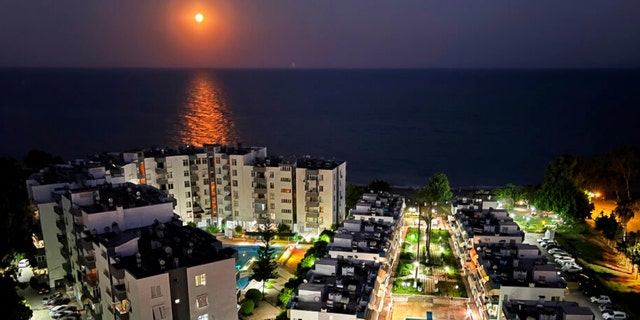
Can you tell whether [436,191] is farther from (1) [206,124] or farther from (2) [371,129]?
(1) [206,124]

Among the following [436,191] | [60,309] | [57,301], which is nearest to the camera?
[60,309]

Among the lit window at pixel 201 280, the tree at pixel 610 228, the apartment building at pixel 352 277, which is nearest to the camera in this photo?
the lit window at pixel 201 280

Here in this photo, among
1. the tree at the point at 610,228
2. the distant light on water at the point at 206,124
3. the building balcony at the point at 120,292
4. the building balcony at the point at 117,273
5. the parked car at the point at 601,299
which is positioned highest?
the distant light on water at the point at 206,124

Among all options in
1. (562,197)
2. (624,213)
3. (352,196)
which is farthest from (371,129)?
(624,213)

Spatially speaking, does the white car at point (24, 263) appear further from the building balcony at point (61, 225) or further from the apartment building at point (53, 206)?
the building balcony at point (61, 225)

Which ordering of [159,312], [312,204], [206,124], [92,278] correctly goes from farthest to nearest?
[206,124] < [312,204] < [92,278] < [159,312]

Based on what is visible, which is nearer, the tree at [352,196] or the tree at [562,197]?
the tree at [562,197]

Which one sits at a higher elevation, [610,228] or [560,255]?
[610,228]

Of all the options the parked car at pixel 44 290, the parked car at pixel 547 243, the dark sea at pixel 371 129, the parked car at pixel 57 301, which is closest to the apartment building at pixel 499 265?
the parked car at pixel 547 243

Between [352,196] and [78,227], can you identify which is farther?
[352,196]

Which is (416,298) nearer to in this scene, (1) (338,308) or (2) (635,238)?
(1) (338,308)
